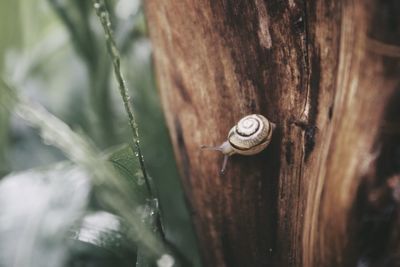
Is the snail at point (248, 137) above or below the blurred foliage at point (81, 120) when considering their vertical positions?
below

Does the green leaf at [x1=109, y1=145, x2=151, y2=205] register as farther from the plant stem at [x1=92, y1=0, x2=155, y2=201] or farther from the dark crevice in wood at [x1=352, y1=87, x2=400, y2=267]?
the dark crevice in wood at [x1=352, y1=87, x2=400, y2=267]

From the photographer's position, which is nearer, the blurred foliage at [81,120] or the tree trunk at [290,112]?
the tree trunk at [290,112]

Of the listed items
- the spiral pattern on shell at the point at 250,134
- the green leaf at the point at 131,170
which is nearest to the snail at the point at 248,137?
the spiral pattern on shell at the point at 250,134

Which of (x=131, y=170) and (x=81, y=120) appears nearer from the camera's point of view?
(x=131, y=170)

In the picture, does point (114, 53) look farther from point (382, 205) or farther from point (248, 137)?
point (382, 205)

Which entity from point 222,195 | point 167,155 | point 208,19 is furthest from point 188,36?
point 167,155

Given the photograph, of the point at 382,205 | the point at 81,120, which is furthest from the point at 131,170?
the point at 81,120

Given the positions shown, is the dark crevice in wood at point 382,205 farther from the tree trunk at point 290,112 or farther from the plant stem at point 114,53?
the plant stem at point 114,53

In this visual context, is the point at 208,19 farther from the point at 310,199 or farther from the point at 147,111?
the point at 147,111

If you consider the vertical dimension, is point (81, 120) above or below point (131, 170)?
above
